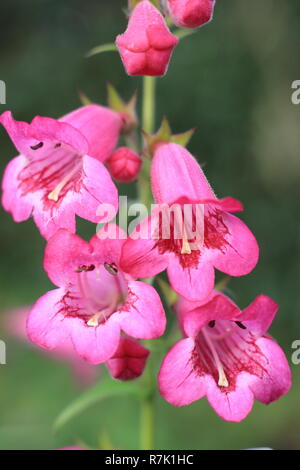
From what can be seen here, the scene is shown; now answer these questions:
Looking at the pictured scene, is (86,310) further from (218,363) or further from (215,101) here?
(215,101)

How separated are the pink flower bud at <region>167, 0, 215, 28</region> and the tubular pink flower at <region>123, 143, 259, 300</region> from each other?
0.22 metres

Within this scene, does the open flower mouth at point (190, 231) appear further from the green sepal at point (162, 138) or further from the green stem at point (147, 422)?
the green stem at point (147, 422)

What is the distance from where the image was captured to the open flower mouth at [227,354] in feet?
3.85

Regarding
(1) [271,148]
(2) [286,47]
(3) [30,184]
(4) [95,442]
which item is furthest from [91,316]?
(2) [286,47]

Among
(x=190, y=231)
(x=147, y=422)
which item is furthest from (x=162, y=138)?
(x=147, y=422)

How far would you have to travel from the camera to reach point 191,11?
1.18 metres

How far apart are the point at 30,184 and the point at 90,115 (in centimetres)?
17

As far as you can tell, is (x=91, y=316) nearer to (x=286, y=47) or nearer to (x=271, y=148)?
(x=271, y=148)

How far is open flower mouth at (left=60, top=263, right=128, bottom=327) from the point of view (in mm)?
1190

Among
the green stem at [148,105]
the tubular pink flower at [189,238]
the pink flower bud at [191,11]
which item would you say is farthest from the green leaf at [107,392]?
the pink flower bud at [191,11]

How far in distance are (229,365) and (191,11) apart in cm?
62

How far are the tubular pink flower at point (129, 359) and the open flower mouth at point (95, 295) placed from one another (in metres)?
0.06

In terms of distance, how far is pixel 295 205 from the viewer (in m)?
3.07

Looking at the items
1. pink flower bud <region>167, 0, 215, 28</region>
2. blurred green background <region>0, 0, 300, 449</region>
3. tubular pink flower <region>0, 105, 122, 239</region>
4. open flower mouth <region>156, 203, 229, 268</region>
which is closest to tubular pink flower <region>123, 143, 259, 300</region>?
open flower mouth <region>156, 203, 229, 268</region>
